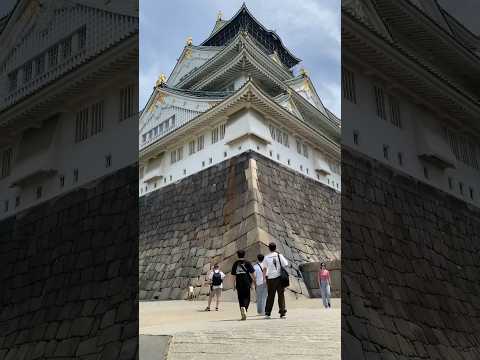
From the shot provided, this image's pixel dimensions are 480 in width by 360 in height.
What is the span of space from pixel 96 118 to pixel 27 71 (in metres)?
0.26

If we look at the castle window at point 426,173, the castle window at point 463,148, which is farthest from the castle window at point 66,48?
the castle window at point 463,148

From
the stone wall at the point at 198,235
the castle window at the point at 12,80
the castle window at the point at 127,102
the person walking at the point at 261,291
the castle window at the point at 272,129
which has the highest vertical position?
the castle window at the point at 272,129

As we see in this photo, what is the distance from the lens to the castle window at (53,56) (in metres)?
0.71

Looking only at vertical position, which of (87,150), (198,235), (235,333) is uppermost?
(87,150)

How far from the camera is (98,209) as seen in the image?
0.57 metres

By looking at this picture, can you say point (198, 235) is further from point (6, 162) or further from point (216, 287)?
point (6, 162)

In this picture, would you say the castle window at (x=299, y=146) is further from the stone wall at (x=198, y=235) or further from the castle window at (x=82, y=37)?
the castle window at (x=82, y=37)

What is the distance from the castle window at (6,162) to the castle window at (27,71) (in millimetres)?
134

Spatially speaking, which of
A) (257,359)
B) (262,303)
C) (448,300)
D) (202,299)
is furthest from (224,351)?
(448,300)

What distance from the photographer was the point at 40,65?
73cm

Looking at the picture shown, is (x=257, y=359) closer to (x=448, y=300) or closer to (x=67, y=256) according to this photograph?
(x=67, y=256)

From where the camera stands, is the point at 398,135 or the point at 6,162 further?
the point at 398,135

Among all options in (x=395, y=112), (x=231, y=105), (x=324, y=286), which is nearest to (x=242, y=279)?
(x=324, y=286)

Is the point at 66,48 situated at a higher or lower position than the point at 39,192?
higher
